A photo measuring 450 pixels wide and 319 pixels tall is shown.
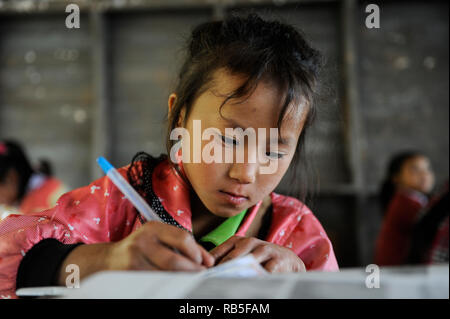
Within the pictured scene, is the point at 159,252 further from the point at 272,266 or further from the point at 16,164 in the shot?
the point at 16,164

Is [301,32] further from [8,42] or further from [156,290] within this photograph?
[8,42]

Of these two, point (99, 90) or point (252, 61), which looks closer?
point (252, 61)

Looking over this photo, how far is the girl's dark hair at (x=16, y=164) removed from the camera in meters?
1.42

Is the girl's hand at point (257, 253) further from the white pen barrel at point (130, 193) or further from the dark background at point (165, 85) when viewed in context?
the dark background at point (165, 85)

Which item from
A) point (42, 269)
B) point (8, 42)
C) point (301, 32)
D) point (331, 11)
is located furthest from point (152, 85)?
point (42, 269)

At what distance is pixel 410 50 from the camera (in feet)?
6.95

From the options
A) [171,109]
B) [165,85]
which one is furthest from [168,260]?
[165,85]

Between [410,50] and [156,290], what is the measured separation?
217 centimetres

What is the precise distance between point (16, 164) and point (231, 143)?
1.24 metres

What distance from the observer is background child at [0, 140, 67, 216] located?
139 cm

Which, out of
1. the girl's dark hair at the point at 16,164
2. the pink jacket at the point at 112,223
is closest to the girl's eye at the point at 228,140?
the pink jacket at the point at 112,223

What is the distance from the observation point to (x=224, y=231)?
47cm

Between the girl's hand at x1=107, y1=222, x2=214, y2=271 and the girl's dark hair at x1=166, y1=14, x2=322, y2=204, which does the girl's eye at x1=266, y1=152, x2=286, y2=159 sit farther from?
the girl's hand at x1=107, y1=222, x2=214, y2=271

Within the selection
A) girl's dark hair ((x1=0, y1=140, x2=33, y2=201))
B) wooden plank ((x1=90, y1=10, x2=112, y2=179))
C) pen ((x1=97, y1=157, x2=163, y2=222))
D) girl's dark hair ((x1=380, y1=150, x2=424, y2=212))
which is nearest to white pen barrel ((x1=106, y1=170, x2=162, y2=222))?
pen ((x1=97, y1=157, x2=163, y2=222))
